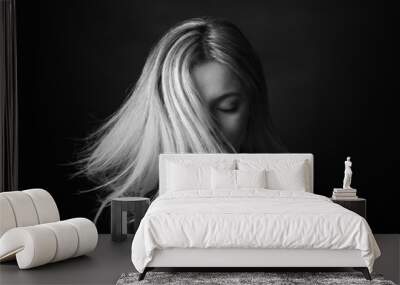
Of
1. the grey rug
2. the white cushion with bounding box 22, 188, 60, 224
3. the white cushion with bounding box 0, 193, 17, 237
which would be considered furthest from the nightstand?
the white cushion with bounding box 0, 193, 17, 237

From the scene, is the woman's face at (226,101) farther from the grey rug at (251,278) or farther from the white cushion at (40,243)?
the grey rug at (251,278)

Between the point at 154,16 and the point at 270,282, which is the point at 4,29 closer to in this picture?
the point at 154,16

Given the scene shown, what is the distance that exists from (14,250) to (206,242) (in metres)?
1.65

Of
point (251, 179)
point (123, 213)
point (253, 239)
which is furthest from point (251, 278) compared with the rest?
point (123, 213)

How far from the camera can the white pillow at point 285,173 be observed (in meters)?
6.78

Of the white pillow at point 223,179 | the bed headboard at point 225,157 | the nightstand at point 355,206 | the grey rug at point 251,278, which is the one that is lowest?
the grey rug at point 251,278

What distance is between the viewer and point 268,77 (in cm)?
739

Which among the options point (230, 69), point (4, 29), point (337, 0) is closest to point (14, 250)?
point (4, 29)

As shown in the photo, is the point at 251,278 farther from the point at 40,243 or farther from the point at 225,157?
the point at 225,157

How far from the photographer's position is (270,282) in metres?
4.79

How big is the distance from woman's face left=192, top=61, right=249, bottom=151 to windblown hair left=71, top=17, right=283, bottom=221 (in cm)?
6

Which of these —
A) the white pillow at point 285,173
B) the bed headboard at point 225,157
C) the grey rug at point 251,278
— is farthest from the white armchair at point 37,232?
the white pillow at point 285,173

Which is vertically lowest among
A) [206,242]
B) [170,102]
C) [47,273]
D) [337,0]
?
[47,273]

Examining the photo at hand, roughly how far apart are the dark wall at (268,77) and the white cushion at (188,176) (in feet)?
3.52
